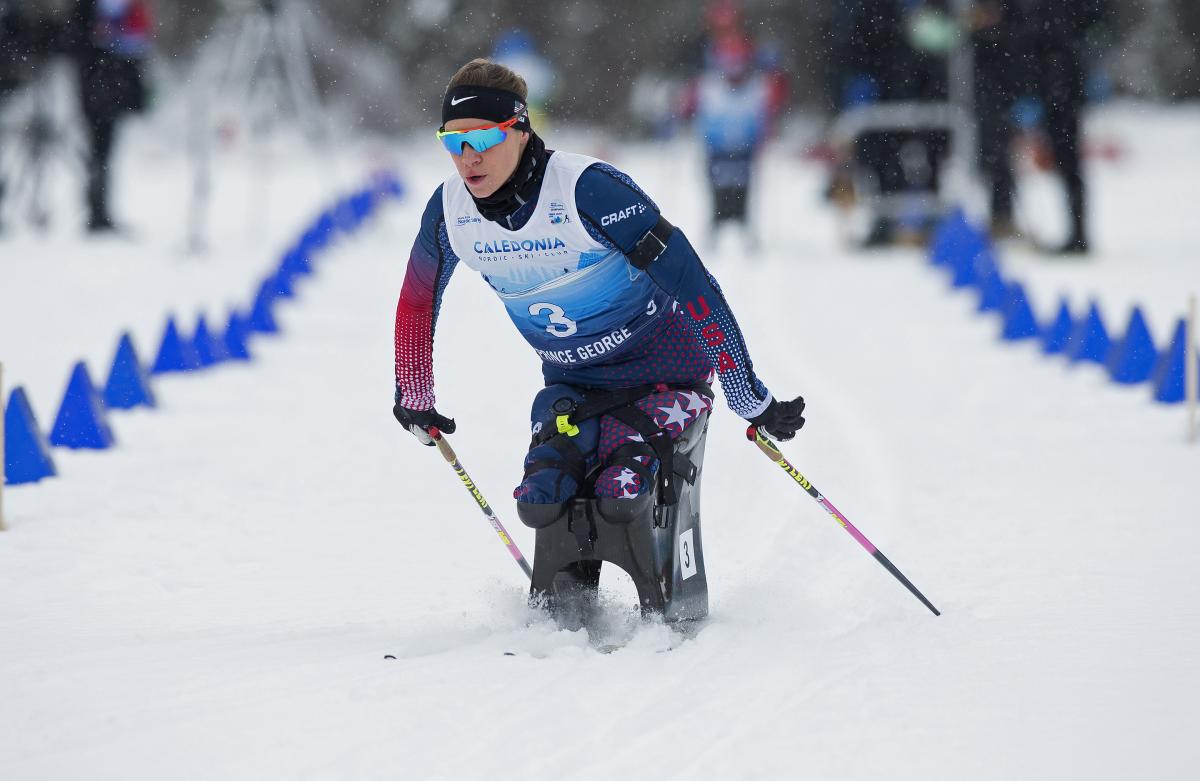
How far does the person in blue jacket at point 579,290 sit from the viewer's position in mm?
4426

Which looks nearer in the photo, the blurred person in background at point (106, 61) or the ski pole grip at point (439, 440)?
the ski pole grip at point (439, 440)

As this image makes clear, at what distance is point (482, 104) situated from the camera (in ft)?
14.5

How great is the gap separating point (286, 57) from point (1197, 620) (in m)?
14.9

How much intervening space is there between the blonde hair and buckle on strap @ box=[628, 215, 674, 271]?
1.88 feet

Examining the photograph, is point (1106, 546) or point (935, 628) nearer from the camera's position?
point (935, 628)

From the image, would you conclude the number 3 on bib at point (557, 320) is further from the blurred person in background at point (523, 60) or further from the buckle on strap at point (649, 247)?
the blurred person in background at point (523, 60)

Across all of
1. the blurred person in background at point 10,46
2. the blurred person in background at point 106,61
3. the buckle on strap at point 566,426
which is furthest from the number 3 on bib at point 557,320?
the blurred person in background at point 10,46

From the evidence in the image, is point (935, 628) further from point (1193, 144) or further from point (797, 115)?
point (797, 115)

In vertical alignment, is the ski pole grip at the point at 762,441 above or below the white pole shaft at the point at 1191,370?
above

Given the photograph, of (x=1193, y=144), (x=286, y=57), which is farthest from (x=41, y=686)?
(x=1193, y=144)

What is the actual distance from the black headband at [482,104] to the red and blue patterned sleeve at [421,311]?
386mm

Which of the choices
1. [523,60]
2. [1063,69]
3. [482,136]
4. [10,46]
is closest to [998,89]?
[1063,69]

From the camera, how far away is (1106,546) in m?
5.79

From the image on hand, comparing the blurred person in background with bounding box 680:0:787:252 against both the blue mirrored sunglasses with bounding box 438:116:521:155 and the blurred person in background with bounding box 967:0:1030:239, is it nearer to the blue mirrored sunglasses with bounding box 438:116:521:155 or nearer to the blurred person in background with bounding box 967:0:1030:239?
the blurred person in background with bounding box 967:0:1030:239
